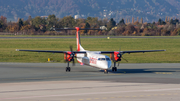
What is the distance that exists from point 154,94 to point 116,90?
3081 millimetres

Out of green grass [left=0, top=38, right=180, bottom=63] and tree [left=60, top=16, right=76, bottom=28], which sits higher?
tree [left=60, top=16, right=76, bottom=28]

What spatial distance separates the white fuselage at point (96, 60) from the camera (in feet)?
99.7

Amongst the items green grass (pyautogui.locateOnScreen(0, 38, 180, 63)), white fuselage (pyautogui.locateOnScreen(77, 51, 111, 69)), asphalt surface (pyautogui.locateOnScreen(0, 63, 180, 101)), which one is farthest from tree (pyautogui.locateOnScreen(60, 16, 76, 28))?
asphalt surface (pyautogui.locateOnScreen(0, 63, 180, 101))

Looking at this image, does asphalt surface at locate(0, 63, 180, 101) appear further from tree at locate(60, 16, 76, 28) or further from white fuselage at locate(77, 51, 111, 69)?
tree at locate(60, 16, 76, 28)

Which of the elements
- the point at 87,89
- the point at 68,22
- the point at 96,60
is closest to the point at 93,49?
the point at 96,60

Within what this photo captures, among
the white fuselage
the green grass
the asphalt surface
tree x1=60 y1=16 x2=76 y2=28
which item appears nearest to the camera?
the asphalt surface

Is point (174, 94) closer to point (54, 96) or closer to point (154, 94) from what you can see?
point (154, 94)

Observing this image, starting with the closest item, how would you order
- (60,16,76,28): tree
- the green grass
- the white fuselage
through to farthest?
the white fuselage < the green grass < (60,16,76,28): tree

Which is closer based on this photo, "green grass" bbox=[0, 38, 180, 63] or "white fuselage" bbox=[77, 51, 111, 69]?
"white fuselage" bbox=[77, 51, 111, 69]

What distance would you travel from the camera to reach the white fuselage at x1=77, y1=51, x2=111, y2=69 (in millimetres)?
30394

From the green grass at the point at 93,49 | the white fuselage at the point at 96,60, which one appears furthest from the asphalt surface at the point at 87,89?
the green grass at the point at 93,49

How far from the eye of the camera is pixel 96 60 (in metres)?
31.2

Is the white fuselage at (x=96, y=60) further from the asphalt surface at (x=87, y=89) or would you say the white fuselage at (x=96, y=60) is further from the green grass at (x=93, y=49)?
the green grass at (x=93, y=49)

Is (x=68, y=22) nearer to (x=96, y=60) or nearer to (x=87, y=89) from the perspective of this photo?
(x=96, y=60)
